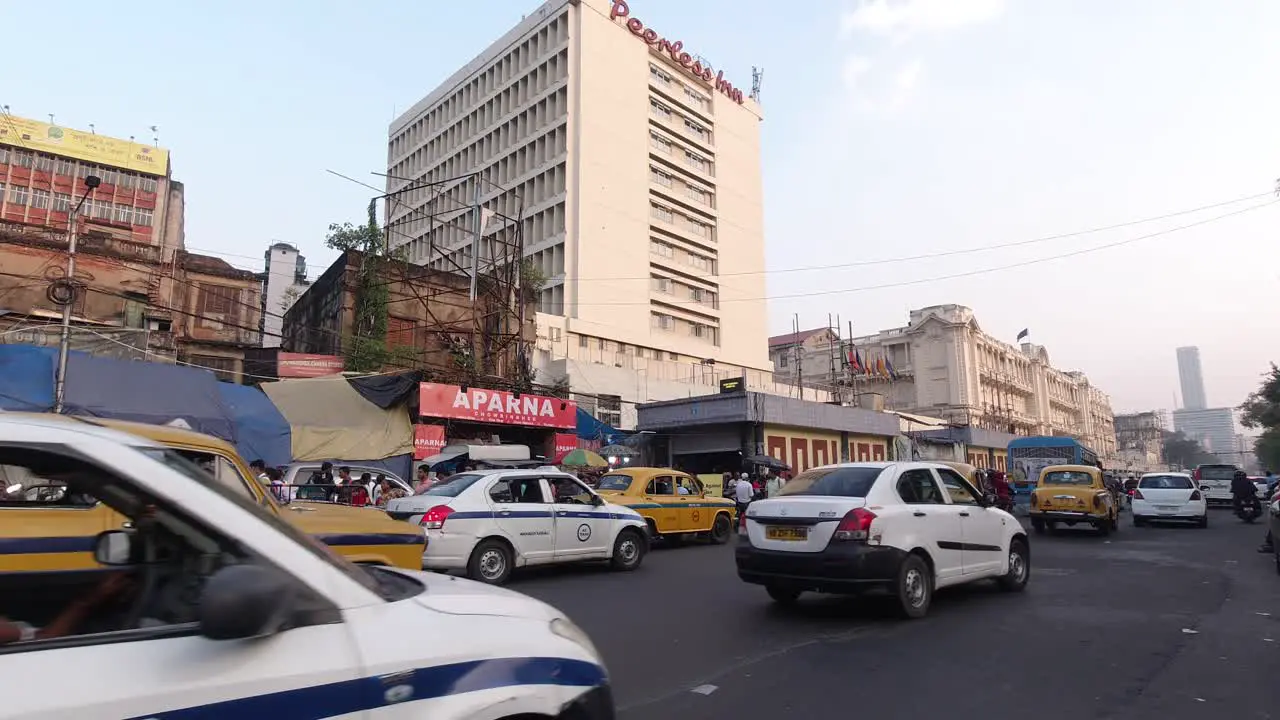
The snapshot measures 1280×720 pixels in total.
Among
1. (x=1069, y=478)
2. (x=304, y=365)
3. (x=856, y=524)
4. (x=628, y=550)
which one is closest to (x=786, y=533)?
(x=856, y=524)

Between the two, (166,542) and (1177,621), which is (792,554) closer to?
(1177,621)

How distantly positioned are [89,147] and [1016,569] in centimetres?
7477

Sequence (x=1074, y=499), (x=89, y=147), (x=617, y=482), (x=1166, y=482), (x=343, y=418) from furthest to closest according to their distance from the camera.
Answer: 1. (x=89, y=147)
2. (x=343, y=418)
3. (x=1166, y=482)
4. (x=1074, y=499)
5. (x=617, y=482)

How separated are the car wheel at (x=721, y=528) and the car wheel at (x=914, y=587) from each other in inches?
346

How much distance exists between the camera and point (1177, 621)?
7.60 m

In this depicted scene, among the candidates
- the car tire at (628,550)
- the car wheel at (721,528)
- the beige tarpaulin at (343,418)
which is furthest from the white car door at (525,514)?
the beige tarpaulin at (343,418)

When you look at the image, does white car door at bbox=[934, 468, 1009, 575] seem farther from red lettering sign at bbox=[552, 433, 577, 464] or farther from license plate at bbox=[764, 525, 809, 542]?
red lettering sign at bbox=[552, 433, 577, 464]

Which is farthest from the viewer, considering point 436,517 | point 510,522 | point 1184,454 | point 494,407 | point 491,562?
point 1184,454

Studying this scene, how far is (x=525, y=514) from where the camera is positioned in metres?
10.6

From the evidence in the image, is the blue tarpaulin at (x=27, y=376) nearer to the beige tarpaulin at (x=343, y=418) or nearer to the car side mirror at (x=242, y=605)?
the beige tarpaulin at (x=343, y=418)

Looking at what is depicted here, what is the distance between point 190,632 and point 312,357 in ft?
98.1

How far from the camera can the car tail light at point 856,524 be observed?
23.6ft

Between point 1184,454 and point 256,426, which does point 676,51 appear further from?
point 1184,454

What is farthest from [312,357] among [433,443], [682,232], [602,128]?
[682,232]
